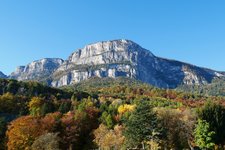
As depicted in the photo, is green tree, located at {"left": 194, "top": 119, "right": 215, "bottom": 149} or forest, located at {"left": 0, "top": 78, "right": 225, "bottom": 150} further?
forest, located at {"left": 0, "top": 78, "right": 225, "bottom": 150}

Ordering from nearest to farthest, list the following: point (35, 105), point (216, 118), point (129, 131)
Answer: point (129, 131)
point (216, 118)
point (35, 105)

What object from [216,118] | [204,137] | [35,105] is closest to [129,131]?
[204,137]

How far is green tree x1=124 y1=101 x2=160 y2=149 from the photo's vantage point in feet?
275

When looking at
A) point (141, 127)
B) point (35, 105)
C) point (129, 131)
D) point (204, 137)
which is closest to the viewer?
point (141, 127)

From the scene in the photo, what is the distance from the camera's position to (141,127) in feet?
279

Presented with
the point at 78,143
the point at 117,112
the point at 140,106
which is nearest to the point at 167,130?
the point at 140,106

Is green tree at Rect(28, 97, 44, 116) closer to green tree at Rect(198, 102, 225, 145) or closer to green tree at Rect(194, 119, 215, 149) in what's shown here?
green tree at Rect(198, 102, 225, 145)

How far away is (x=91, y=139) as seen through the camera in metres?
114

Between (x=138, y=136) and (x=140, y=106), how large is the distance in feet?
27.1

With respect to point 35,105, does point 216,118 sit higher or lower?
lower

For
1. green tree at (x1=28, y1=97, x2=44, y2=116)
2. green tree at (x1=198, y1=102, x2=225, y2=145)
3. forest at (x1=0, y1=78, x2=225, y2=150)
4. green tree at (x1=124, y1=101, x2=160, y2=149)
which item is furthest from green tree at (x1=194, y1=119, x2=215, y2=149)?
green tree at (x1=28, y1=97, x2=44, y2=116)

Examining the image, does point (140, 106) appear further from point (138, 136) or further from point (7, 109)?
point (7, 109)

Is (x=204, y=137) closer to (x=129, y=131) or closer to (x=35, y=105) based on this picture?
(x=129, y=131)

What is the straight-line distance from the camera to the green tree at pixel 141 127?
3305 inches
